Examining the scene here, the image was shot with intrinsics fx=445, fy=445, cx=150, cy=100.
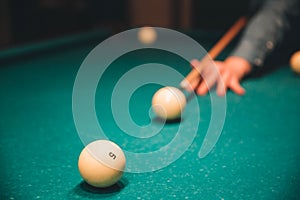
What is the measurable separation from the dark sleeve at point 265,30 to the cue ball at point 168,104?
0.85 meters

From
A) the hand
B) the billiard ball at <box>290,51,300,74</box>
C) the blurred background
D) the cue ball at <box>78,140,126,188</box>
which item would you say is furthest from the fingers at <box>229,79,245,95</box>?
the blurred background

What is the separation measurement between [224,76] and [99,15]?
3896 mm

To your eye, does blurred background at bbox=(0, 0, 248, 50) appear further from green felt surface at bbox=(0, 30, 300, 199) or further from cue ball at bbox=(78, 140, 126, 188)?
cue ball at bbox=(78, 140, 126, 188)

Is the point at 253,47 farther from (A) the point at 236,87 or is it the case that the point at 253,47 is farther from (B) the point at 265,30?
(A) the point at 236,87

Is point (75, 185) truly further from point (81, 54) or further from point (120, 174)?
point (81, 54)

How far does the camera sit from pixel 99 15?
5.93 m

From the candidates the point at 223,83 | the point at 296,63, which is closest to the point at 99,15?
the point at 296,63

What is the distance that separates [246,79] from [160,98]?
88cm

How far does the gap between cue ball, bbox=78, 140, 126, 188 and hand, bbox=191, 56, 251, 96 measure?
3.51ft

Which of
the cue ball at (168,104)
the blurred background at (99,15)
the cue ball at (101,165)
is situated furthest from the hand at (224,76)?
the blurred background at (99,15)

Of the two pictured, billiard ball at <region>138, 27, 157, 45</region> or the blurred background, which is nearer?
billiard ball at <region>138, 27, 157, 45</region>

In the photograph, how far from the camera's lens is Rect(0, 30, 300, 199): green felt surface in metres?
1.21

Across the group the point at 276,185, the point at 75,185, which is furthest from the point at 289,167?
the point at 75,185

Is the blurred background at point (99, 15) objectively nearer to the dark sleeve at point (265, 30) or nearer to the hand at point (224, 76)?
the dark sleeve at point (265, 30)
